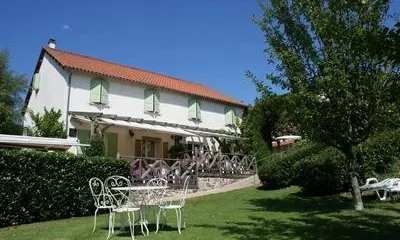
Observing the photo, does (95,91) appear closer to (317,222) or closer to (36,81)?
(36,81)

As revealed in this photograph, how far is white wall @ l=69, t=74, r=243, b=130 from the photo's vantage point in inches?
1003

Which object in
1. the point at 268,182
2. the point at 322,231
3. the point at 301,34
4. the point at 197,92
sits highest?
the point at 197,92

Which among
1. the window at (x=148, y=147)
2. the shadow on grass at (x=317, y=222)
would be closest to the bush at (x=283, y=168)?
the shadow on grass at (x=317, y=222)

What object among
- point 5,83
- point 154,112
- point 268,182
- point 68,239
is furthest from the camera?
point 5,83

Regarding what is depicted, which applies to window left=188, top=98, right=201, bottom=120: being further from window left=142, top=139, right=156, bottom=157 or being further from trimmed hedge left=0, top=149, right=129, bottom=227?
trimmed hedge left=0, top=149, right=129, bottom=227

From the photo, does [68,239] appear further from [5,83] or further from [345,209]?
[5,83]

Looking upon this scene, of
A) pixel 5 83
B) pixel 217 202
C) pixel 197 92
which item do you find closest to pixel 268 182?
pixel 217 202

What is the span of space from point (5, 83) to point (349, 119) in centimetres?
2601

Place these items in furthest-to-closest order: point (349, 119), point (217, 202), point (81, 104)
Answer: point (81, 104) → point (217, 202) → point (349, 119)

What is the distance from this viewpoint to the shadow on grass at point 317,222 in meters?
9.84

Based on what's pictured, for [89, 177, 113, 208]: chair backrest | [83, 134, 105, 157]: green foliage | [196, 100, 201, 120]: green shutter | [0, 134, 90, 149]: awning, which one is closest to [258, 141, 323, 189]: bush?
[83, 134, 105, 157]: green foliage

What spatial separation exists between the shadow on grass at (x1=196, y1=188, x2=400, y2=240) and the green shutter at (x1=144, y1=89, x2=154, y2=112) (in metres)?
14.1

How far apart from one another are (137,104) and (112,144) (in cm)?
312

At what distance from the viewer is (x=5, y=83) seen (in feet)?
105
